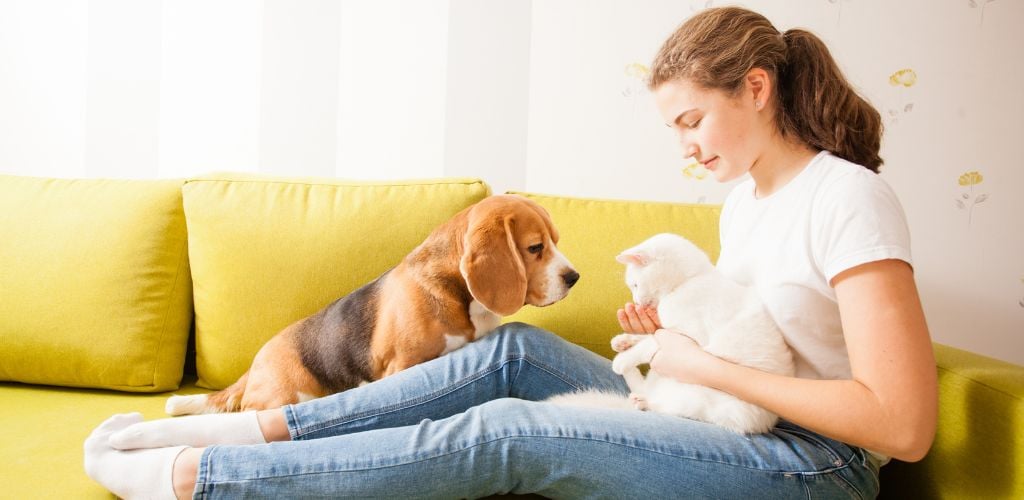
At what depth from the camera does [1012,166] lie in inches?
109

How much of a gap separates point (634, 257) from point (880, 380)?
0.57m

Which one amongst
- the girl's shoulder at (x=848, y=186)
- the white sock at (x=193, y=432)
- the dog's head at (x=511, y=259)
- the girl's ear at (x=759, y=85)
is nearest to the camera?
the girl's shoulder at (x=848, y=186)

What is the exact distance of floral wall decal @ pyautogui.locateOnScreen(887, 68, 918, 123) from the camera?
2.77m

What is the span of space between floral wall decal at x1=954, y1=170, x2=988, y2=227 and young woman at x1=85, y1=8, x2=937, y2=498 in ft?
4.78

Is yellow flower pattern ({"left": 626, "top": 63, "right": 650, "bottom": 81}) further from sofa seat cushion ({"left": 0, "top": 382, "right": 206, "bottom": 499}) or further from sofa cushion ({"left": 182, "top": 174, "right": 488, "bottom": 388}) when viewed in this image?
sofa seat cushion ({"left": 0, "top": 382, "right": 206, "bottom": 499})

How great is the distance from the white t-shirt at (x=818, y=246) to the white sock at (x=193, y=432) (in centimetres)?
117

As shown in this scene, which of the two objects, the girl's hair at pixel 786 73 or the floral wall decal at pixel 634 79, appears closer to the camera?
the girl's hair at pixel 786 73

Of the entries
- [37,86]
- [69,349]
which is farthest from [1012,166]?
[37,86]

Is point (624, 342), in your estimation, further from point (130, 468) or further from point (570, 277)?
point (130, 468)

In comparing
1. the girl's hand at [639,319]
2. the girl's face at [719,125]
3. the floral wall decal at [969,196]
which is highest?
the girl's face at [719,125]

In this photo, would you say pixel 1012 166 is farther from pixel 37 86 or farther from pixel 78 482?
pixel 37 86

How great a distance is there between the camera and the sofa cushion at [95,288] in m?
2.28

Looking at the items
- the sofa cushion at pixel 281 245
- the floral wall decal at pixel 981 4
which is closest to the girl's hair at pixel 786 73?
the sofa cushion at pixel 281 245

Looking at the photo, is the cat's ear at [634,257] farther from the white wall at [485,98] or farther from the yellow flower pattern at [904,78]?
the yellow flower pattern at [904,78]
